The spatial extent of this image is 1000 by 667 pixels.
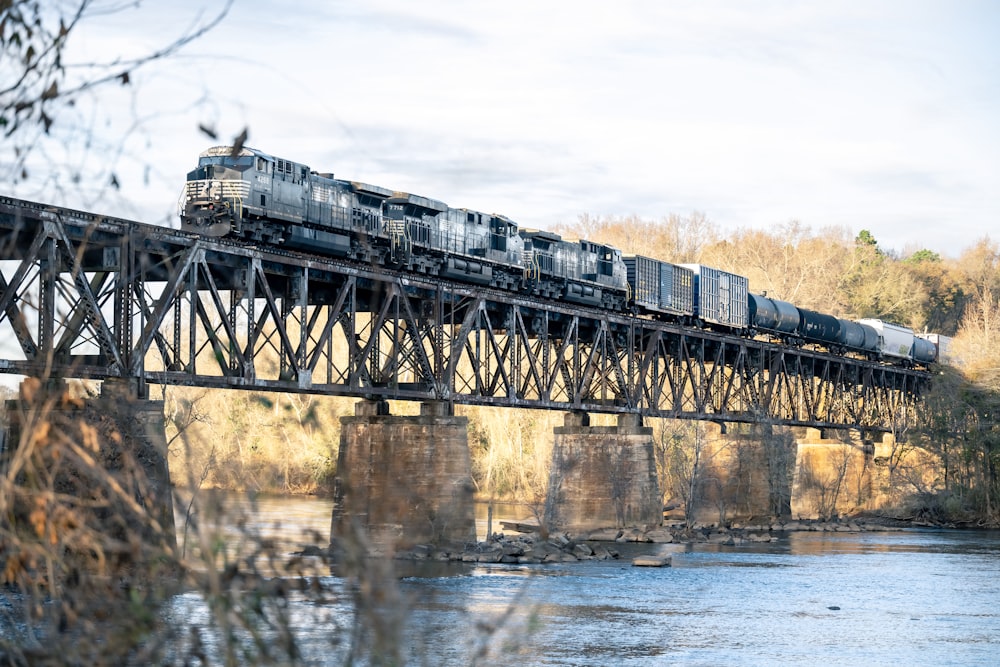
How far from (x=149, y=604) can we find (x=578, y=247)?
A: 53.6 m

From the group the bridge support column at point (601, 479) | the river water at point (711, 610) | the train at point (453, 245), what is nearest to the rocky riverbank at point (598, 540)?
the bridge support column at point (601, 479)

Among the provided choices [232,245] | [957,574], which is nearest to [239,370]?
[232,245]

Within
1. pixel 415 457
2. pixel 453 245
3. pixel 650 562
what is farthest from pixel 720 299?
pixel 415 457

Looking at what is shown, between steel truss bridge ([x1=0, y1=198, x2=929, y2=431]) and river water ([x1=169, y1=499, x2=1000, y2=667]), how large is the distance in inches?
210

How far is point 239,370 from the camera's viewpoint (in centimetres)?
3638

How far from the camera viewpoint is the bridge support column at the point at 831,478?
8812 cm

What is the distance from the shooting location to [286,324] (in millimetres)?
46812

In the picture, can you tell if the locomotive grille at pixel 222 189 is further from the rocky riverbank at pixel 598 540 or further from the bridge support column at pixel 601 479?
the bridge support column at pixel 601 479

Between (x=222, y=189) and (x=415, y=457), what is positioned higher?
(x=222, y=189)

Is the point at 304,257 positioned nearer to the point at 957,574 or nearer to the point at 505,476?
the point at 957,574

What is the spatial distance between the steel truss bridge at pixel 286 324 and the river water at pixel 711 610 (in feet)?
17.5

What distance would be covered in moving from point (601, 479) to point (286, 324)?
19.4 metres

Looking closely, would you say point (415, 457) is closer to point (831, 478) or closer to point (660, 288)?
point (660, 288)

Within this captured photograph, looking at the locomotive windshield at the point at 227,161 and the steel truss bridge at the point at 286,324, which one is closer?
the steel truss bridge at the point at 286,324
